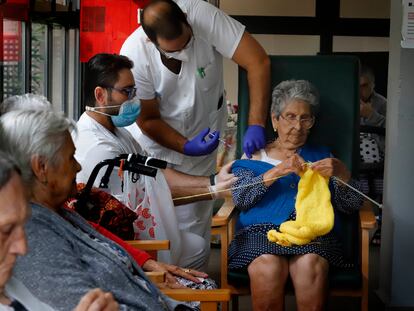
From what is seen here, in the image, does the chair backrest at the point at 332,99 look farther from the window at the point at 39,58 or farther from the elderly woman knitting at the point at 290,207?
the window at the point at 39,58

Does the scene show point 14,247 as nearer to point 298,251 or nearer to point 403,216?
point 298,251

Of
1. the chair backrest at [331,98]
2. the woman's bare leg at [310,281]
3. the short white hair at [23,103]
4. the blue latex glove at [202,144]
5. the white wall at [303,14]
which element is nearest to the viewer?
the short white hair at [23,103]

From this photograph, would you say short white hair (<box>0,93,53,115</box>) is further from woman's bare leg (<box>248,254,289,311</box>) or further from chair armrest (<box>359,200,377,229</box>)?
chair armrest (<box>359,200,377,229</box>)

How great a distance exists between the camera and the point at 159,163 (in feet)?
10.2

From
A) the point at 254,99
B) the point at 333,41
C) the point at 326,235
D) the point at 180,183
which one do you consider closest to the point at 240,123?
the point at 254,99

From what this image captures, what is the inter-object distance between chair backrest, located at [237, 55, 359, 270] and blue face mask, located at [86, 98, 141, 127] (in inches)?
21.2

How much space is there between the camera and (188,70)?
4039 millimetres

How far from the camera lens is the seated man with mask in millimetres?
3295

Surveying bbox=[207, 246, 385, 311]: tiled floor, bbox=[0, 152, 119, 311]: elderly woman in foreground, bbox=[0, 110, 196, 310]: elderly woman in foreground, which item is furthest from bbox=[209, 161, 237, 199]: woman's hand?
bbox=[0, 152, 119, 311]: elderly woman in foreground

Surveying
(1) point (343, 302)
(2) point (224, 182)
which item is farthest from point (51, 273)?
(1) point (343, 302)

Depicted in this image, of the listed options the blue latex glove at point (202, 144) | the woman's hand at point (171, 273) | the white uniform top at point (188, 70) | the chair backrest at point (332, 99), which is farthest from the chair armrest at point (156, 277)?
the white uniform top at point (188, 70)

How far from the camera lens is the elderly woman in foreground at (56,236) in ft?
6.63

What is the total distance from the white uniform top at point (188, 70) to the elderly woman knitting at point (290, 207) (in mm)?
490

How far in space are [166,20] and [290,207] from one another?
3.26 feet
